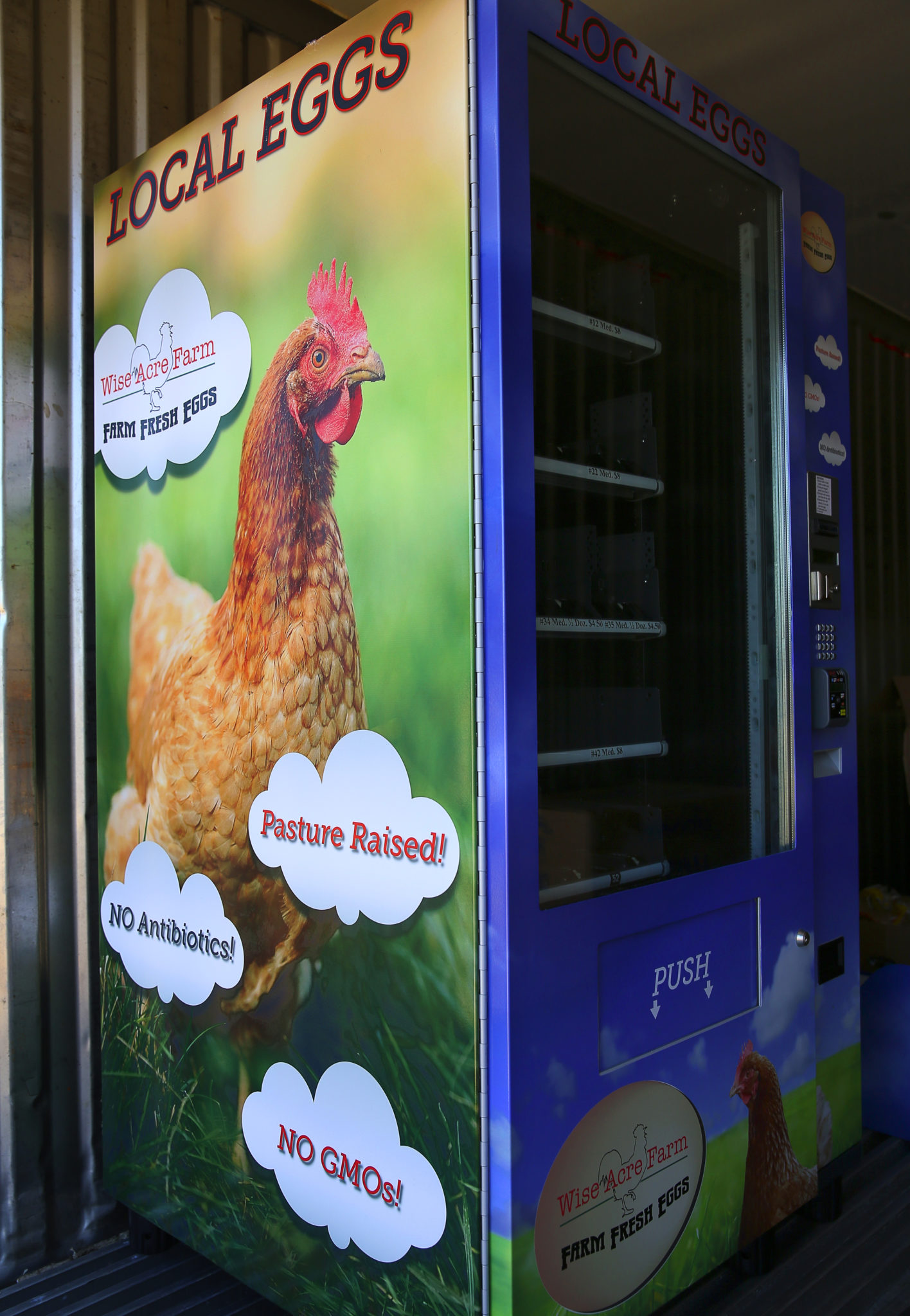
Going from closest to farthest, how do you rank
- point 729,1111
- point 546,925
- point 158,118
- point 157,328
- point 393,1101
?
point 546,925, point 393,1101, point 729,1111, point 157,328, point 158,118

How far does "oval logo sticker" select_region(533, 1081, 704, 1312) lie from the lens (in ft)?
4.87

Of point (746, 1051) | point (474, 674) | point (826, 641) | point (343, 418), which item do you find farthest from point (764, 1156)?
point (343, 418)

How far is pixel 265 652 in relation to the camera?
5.80 feet

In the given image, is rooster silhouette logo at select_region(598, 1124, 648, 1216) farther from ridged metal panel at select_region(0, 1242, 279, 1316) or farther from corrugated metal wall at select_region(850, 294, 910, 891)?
corrugated metal wall at select_region(850, 294, 910, 891)

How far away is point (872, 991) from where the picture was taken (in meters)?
2.69

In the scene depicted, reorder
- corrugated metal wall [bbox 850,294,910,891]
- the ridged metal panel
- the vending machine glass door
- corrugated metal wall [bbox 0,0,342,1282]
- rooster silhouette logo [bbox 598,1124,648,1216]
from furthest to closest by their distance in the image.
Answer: corrugated metal wall [bbox 850,294,910,891] → corrugated metal wall [bbox 0,0,342,1282] → the ridged metal panel → the vending machine glass door → rooster silhouette logo [bbox 598,1124,648,1216]

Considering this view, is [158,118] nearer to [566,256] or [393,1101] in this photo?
[566,256]

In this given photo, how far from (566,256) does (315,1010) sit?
4.59 ft

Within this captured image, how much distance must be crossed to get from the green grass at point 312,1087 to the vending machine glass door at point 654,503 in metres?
0.30

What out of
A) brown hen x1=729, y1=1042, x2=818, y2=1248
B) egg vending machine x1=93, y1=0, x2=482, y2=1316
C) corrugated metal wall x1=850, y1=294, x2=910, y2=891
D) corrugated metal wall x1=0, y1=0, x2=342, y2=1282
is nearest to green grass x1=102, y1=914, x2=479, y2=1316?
egg vending machine x1=93, y1=0, x2=482, y2=1316

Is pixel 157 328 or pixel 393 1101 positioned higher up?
pixel 157 328

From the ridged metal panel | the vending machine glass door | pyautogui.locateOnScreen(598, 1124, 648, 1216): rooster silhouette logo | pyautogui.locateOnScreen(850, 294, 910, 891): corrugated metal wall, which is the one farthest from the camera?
pyautogui.locateOnScreen(850, 294, 910, 891): corrugated metal wall

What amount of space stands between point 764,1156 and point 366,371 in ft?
5.46

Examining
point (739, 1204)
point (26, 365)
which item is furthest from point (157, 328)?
point (739, 1204)
